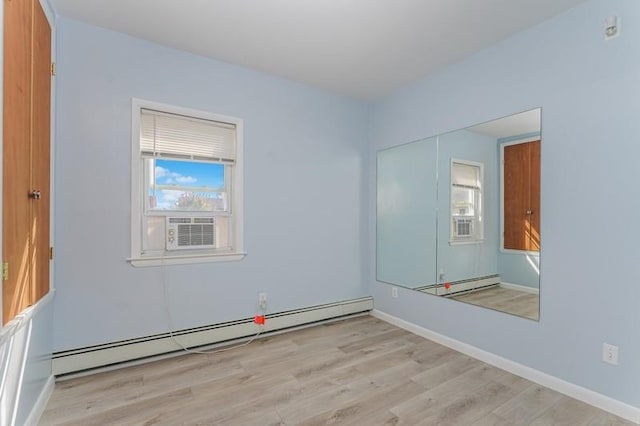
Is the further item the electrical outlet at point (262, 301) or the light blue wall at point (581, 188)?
the electrical outlet at point (262, 301)

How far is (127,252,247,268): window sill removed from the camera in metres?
2.46

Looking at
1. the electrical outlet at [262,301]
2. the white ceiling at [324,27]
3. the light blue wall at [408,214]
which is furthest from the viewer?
the light blue wall at [408,214]

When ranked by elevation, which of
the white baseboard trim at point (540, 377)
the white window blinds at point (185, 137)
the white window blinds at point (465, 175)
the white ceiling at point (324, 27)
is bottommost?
the white baseboard trim at point (540, 377)

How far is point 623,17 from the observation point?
1.86 meters

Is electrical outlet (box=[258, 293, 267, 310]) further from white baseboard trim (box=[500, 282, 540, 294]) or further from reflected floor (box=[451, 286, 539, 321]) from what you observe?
white baseboard trim (box=[500, 282, 540, 294])

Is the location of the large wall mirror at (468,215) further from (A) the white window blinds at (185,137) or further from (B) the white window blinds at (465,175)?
(A) the white window blinds at (185,137)

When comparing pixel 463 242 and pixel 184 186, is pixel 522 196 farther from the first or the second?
pixel 184 186

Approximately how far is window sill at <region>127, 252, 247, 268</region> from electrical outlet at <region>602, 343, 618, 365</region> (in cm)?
276

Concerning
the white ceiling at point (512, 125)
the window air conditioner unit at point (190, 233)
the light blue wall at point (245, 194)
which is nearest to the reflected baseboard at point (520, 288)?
the white ceiling at point (512, 125)

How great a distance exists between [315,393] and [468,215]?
2056 mm

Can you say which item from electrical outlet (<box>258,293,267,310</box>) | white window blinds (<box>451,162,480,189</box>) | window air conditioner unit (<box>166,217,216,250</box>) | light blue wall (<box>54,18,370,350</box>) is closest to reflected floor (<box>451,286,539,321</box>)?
white window blinds (<box>451,162,480,189</box>)

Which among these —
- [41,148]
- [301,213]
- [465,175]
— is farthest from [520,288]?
[41,148]

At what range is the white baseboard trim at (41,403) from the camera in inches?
66.5

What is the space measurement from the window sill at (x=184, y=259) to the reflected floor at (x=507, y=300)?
2.15 m
